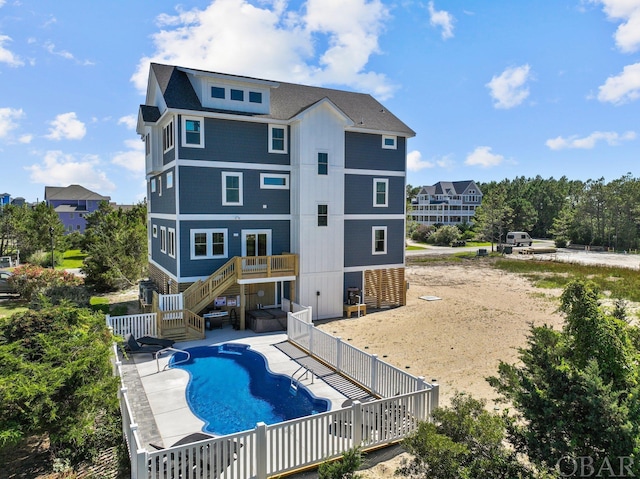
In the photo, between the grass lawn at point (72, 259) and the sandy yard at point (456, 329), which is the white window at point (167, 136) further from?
the grass lawn at point (72, 259)

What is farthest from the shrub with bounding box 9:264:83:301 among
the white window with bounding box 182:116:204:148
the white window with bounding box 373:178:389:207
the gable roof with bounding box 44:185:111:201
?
the gable roof with bounding box 44:185:111:201

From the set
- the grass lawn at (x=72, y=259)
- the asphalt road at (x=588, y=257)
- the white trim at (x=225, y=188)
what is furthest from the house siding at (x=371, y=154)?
the grass lawn at (x=72, y=259)

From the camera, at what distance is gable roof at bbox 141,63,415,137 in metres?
18.5

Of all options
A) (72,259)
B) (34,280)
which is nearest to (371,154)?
(34,280)

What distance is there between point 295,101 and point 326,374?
1487 centimetres

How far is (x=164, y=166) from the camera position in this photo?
20234 millimetres

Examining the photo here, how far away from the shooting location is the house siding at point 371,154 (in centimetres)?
2141

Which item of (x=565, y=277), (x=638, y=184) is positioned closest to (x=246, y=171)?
(x=565, y=277)

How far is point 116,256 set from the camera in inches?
1046

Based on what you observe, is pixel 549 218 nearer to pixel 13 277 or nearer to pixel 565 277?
pixel 565 277

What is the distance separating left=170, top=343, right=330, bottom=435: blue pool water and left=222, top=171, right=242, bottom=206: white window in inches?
279

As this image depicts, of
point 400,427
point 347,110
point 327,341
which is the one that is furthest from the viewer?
point 347,110

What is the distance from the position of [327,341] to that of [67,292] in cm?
1407

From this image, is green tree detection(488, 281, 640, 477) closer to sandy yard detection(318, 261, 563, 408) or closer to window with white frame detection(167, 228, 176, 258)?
sandy yard detection(318, 261, 563, 408)
